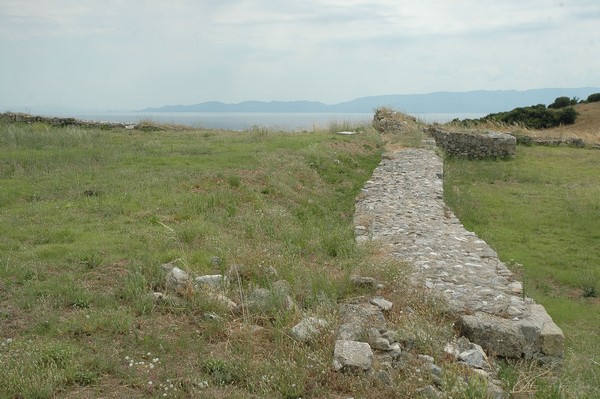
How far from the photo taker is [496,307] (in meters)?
6.31

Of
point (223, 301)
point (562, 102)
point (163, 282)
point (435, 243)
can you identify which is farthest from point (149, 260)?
point (562, 102)

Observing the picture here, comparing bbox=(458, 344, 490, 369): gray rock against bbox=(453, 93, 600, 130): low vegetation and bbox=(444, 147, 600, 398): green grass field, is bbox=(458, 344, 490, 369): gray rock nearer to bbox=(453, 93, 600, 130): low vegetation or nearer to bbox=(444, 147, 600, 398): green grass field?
bbox=(444, 147, 600, 398): green grass field

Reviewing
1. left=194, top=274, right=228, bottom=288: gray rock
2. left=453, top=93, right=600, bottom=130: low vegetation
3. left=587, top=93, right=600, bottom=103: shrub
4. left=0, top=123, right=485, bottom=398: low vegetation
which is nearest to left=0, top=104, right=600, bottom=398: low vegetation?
left=0, top=123, right=485, bottom=398: low vegetation

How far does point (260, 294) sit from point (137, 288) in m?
1.37

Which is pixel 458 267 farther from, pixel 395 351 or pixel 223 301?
pixel 223 301

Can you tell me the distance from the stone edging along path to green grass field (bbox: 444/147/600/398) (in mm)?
475

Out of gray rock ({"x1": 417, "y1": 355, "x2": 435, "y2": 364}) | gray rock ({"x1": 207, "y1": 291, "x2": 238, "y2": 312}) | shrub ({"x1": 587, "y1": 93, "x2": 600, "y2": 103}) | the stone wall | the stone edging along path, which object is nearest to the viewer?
gray rock ({"x1": 417, "y1": 355, "x2": 435, "y2": 364})

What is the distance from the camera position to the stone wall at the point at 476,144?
82.4ft

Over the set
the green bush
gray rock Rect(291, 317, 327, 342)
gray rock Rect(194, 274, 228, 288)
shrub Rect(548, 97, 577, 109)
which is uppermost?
shrub Rect(548, 97, 577, 109)

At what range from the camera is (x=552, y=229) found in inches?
500

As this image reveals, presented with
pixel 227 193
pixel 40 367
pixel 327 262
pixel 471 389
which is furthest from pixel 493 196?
pixel 40 367

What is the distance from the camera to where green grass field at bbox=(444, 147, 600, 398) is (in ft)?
23.2

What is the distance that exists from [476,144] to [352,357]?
892 inches

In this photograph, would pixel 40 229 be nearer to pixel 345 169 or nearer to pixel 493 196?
pixel 345 169
